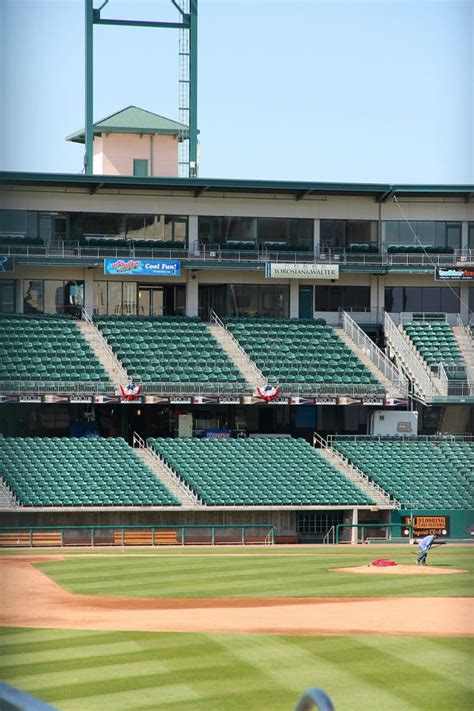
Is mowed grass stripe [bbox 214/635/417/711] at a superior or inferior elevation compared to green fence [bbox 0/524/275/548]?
superior

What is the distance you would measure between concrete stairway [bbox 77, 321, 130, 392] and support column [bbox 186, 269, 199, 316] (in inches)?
166

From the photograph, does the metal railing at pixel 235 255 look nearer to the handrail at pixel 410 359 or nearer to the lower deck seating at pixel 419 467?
the handrail at pixel 410 359

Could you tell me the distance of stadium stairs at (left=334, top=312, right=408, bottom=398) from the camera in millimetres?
39844

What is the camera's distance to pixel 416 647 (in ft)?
56.7

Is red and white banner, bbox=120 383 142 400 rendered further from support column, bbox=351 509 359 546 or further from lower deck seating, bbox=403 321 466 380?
lower deck seating, bbox=403 321 466 380

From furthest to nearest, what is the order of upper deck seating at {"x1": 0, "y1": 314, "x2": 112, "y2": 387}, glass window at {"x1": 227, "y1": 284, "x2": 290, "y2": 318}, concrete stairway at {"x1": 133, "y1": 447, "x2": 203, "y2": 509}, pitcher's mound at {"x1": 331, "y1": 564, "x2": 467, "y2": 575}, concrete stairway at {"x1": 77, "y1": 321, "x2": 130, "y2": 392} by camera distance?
glass window at {"x1": 227, "y1": 284, "x2": 290, "y2": 318}, concrete stairway at {"x1": 77, "y1": 321, "x2": 130, "y2": 392}, upper deck seating at {"x1": 0, "y1": 314, "x2": 112, "y2": 387}, concrete stairway at {"x1": 133, "y1": 447, "x2": 203, "y2": 509}, pitcher's mound at {"x1": 331, "y1": 564, "x2": 467, "y2": 575}

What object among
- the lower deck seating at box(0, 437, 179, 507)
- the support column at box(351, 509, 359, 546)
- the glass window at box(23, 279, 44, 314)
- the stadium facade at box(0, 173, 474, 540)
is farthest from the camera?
the glass window at box(23, 279, 44, 314)

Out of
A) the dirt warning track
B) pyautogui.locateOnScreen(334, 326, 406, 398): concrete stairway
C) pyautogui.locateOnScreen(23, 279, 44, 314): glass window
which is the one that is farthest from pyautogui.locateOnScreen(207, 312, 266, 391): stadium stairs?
the dirt warning track

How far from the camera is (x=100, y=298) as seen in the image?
140 feet

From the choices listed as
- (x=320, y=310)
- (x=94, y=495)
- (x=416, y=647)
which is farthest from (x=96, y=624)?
(x=320, y=310)

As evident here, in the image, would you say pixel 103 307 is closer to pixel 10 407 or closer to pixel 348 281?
pixel 348 281

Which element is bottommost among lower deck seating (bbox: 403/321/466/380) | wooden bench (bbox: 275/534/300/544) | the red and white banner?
wooden bench (bbox: 275/534/300/544)

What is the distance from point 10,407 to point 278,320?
38779 millimetres

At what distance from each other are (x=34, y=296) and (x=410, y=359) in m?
12.7
